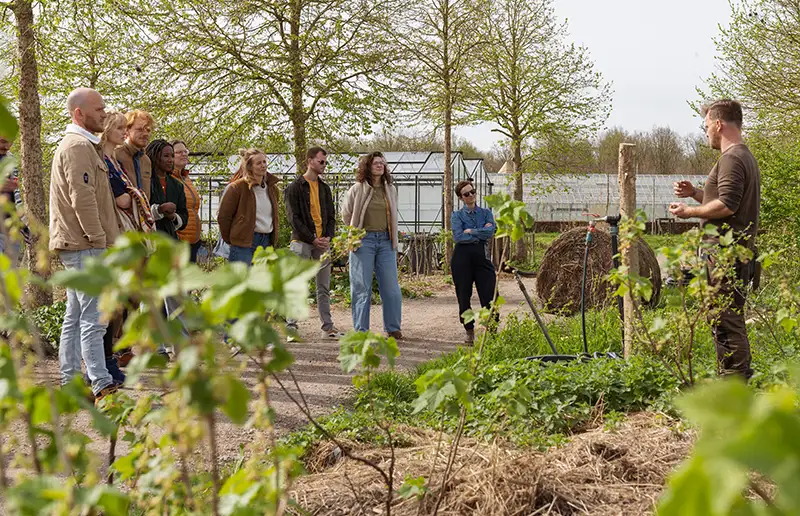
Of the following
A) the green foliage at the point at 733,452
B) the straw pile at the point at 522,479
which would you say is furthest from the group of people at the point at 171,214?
the green foliage at the point at 733,452

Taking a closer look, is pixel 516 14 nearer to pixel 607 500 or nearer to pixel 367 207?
pixel 367 207

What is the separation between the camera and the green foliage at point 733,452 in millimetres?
510

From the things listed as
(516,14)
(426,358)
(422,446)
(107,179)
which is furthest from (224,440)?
(516,14)

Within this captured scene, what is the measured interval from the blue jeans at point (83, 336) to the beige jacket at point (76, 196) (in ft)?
0.30

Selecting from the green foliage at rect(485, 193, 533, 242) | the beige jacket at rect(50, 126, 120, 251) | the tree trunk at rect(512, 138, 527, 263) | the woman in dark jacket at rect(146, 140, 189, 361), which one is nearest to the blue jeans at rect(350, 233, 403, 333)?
the woman in dark jacket at rect(146, 140, 189, 361)

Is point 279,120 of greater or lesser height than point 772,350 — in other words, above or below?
above

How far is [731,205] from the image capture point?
13.7 ft

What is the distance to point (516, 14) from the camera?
62.3ft

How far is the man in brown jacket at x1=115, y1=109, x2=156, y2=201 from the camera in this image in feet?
17.7

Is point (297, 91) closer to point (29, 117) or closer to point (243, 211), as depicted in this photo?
point (29, 117)

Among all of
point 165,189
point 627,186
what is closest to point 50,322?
point 165,189

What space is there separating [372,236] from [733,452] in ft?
21.5

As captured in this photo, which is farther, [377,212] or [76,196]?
[377,212]

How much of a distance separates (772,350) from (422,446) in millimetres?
3252
